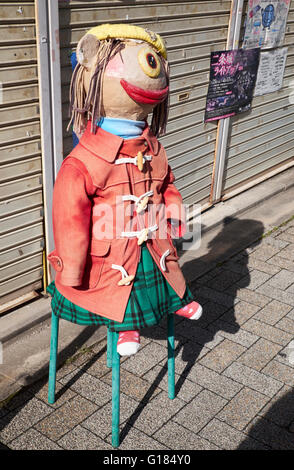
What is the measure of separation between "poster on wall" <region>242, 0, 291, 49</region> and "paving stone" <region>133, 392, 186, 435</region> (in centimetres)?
465

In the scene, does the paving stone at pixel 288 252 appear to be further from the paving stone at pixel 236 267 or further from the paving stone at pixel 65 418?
the paving stone at pixel 65 418

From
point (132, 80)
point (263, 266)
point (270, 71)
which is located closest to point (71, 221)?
point (132, 80)

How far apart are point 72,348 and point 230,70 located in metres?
4.01

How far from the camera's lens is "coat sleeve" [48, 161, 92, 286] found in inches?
127

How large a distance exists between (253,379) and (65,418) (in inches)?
59.7

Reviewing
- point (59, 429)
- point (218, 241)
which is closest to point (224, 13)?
point (218, 241)

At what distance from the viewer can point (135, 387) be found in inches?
171

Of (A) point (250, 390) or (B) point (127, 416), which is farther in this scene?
(A) point (250, 390)

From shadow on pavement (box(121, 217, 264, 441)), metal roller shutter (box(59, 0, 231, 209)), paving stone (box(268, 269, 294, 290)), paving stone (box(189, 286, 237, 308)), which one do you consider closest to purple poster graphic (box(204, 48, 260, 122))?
metal roller shutter (box(59, 0, 231, 209))

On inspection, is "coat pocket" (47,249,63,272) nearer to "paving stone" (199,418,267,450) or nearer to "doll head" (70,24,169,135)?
"doll head" (70,24,169,135)

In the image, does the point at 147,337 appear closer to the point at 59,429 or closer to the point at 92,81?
the point at 59,429
